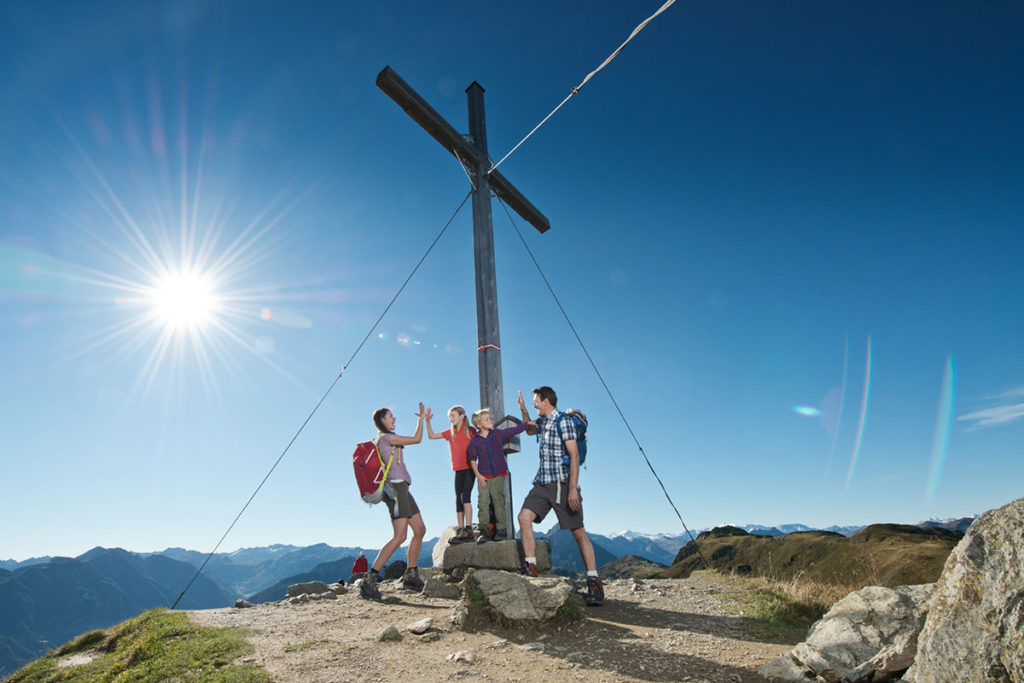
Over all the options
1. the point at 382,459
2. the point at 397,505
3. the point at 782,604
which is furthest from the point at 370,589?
the point at 782,604

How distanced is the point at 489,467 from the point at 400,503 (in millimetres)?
1495

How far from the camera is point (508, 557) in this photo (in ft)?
24.6

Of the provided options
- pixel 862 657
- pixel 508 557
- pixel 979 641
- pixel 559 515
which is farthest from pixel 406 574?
pixel 979 641

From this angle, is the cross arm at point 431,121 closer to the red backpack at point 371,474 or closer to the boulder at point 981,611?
the red backpack at point 371,474

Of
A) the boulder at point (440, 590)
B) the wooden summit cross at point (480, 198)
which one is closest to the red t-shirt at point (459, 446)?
the wooden summit cross at point (480, 198)

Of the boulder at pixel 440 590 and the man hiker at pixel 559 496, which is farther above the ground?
the man hiker at pixel 559 496

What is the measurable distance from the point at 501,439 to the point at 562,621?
3.15 metres

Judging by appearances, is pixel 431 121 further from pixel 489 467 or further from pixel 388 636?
pixel 388 636

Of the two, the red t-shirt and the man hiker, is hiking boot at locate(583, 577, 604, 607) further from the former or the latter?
the red t-shirt

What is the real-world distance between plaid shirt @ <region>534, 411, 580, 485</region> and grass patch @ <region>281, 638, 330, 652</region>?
122 inches

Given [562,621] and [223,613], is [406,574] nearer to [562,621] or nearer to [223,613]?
[223,613]

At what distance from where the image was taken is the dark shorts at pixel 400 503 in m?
7.61

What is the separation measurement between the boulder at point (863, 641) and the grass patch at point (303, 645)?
13.9 feet

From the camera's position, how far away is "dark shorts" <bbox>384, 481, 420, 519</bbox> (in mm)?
7605
